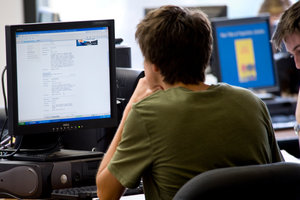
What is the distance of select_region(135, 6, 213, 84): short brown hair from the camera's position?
1.39 m

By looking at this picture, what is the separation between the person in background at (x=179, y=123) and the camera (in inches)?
52.0

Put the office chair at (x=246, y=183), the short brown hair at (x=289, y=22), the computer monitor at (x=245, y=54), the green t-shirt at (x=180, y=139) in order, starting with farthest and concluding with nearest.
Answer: the computer monitor at (x=245, y=54) → the short brown hair at (x=289, y=22) → the green t-shirt at (x=180, y=139) → the office chair at (x=246, y=183)

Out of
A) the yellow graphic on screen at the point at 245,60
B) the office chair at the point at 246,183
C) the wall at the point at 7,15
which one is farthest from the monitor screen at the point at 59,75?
the wall at the point at 7,15

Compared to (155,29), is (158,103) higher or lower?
lower

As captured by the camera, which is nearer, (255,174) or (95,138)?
(255,174)

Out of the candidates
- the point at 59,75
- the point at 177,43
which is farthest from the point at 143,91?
the point at 59,75

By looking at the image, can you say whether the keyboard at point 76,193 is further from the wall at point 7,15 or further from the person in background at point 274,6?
the person in background at point 274,6

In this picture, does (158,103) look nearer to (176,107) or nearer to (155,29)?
(176,107)

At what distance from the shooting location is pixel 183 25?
1399 millimetres

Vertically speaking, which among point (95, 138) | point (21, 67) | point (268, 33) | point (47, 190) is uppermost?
point (268, 33)

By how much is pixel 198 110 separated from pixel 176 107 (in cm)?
6

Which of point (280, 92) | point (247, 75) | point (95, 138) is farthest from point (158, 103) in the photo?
point (280, 92)

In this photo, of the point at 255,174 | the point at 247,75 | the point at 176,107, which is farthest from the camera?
the point at 247,75

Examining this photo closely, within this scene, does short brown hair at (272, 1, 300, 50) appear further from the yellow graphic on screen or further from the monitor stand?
the yellow graphic on screen
